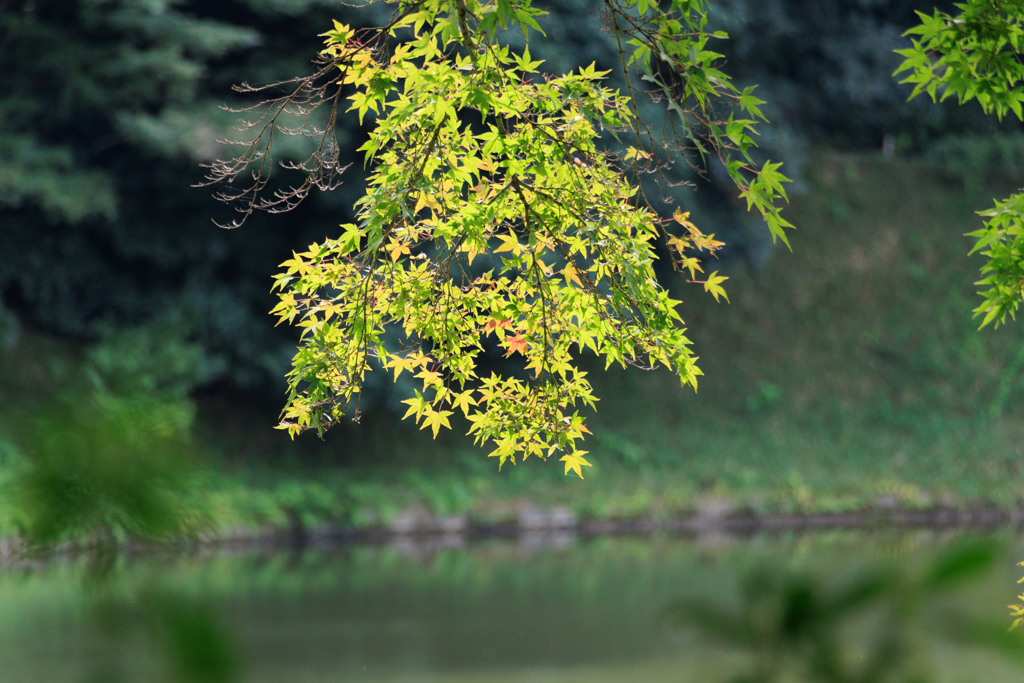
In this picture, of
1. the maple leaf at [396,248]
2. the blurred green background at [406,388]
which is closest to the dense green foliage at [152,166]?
the blurred green background at [406,388]

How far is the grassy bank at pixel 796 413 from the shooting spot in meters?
11.3

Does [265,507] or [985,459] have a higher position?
[985,459]

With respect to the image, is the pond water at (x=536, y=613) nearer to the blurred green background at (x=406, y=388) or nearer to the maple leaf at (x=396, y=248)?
the maple leaf at (x=396, y=248)

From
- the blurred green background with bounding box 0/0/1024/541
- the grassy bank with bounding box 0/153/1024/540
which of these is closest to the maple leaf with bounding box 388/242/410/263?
the blurred green background with bounding box 0/0/1024/541

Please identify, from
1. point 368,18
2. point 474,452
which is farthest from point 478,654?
point 368,18

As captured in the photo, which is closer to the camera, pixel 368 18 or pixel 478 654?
pixel 478 654

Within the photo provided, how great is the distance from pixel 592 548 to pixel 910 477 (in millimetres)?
4450

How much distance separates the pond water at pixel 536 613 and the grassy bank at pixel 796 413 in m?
0.96

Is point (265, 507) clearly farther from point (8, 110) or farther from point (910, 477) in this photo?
point (910, 477)

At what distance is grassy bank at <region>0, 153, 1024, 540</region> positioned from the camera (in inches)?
444

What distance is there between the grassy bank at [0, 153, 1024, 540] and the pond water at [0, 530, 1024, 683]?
0.96 metres

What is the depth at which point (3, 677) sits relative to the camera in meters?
5.95

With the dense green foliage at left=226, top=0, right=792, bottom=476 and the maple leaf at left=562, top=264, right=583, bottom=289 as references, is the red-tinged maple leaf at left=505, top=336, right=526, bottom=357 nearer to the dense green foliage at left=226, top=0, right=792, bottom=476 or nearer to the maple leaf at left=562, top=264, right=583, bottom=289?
the dense green foliage at left=226, top=0, right=792, bottom=476

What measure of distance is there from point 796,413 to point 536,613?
23.1 ft
